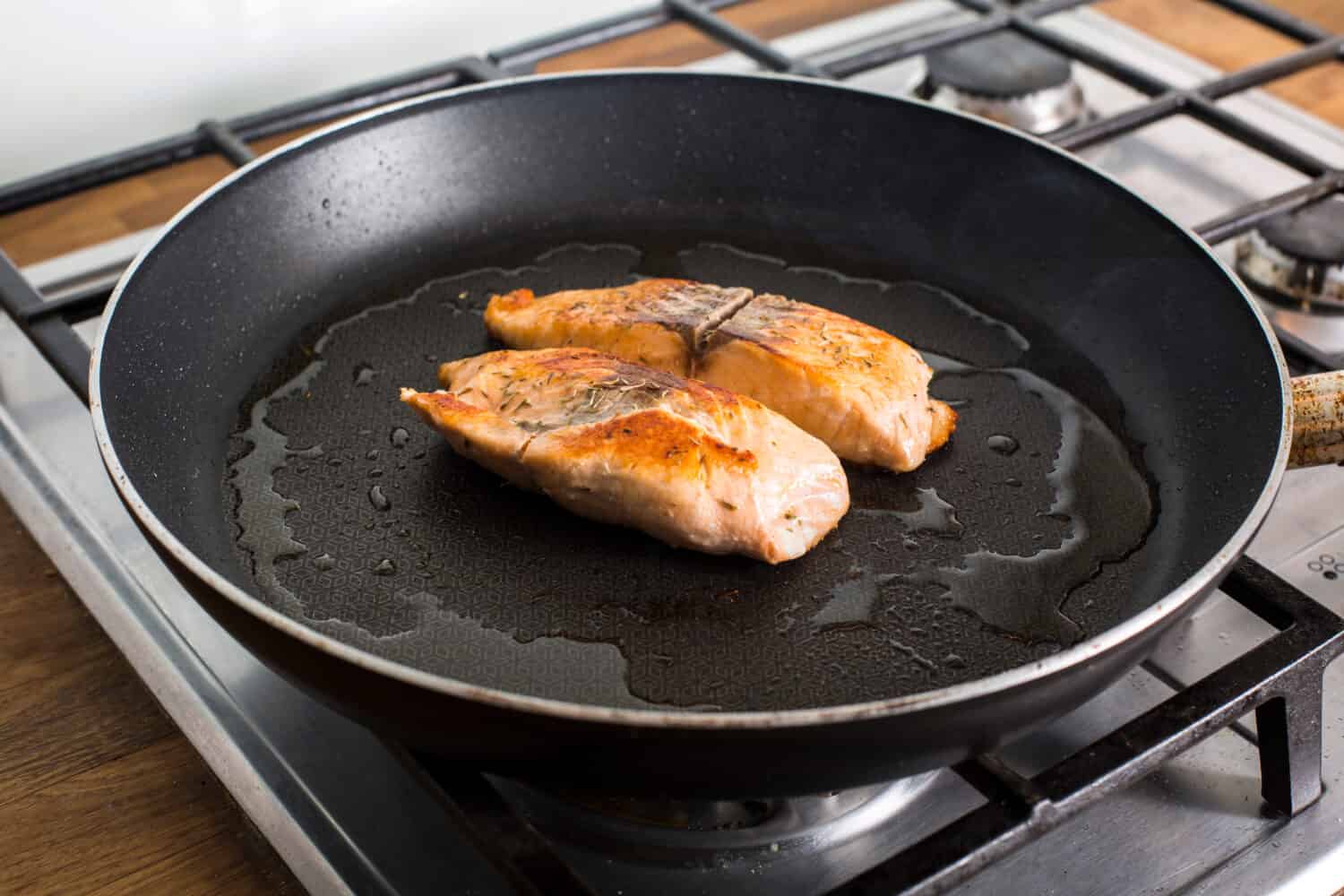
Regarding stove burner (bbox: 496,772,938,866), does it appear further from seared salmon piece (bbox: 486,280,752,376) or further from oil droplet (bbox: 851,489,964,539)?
seared salmon piece (bbox: 486,280,752,376)

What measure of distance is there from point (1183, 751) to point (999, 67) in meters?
1.08

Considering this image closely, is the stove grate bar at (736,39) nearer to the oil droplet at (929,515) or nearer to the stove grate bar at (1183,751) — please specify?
the oil droplet at (929,515)

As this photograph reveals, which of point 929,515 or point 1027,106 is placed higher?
point 1027,106

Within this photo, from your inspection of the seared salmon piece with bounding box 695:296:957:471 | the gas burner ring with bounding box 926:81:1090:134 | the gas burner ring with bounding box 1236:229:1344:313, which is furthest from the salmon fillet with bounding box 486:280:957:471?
the gas burner ring with bounding box 926:81:1090:134

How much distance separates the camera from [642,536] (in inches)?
40.8

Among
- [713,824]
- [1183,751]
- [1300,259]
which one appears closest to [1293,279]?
[1300,259]

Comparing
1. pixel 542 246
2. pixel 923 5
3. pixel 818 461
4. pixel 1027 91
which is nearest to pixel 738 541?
pixel 818 461

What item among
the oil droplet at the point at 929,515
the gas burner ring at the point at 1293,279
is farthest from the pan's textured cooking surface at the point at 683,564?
the gas burner ring at the point at 1293,279

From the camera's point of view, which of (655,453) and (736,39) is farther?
(736,39)

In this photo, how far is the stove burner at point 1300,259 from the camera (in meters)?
1.40

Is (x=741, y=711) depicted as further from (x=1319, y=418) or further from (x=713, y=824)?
(x=1319, y=418)

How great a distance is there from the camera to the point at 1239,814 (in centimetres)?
97

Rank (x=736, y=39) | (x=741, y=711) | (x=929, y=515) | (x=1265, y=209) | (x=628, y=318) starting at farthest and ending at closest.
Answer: (x=736, y=39) < (x=1265, y=209) < (x=628, y=318) < (x=929, y=515) < (x=741, y=711)

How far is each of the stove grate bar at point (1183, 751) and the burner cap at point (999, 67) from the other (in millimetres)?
859
